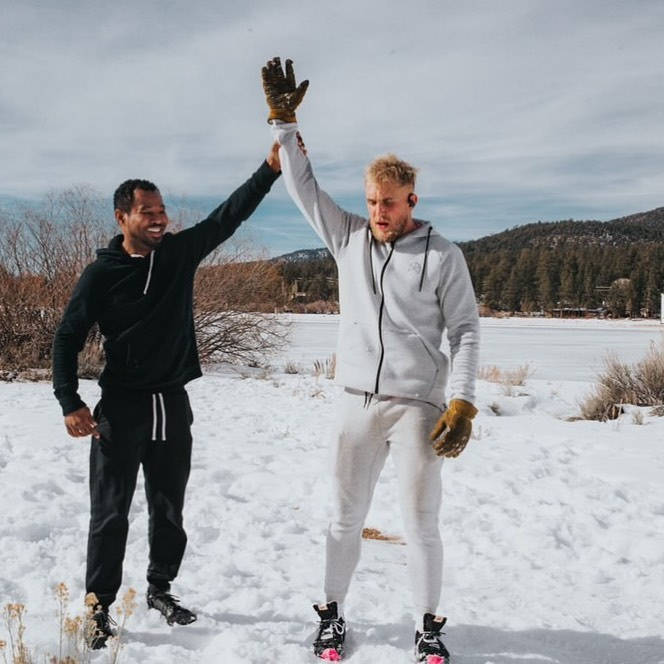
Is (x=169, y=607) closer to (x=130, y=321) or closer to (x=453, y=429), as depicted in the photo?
(x=130, y=321)

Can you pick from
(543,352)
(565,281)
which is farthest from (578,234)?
(543,352)

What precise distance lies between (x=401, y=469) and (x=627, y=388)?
24.8 feet

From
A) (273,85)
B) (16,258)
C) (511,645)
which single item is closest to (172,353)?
(273,85)

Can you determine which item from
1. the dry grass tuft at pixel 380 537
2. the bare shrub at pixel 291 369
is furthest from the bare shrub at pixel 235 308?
the dry grass tuft at pixel 380 537

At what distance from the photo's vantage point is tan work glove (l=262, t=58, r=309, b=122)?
2646mm

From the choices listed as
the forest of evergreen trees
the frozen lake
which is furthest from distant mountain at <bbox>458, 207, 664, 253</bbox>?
the frozen lake

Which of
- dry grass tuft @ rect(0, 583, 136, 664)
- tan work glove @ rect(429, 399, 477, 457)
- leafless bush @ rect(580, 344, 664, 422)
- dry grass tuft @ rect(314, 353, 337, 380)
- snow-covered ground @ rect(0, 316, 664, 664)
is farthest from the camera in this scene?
dry grass tuft @ rect(314, 353, 337, 380)

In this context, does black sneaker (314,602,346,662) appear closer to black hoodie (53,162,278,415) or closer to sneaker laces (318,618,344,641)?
sneaker laces (318,618,344,641)

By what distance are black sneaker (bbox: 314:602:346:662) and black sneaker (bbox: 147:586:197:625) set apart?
1.81ft

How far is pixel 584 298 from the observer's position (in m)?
71.7

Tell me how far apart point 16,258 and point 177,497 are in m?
10.4

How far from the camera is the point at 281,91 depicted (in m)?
2.68

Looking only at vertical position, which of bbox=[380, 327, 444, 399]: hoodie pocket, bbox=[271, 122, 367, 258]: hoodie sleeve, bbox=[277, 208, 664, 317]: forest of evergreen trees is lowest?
bbox=[380, 327, 444, 399]: hoodie pocket

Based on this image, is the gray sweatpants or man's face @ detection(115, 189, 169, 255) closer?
the gray sweatpants
